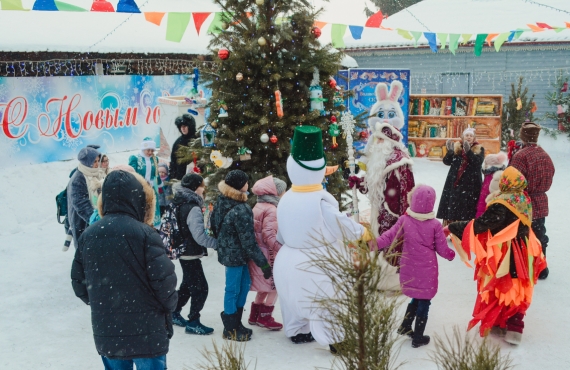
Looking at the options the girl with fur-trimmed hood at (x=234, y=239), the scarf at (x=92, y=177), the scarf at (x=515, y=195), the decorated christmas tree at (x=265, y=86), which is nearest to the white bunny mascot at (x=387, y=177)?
the decorated christmas tree at (x=265, y=86)

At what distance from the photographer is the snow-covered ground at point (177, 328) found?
4.64 m

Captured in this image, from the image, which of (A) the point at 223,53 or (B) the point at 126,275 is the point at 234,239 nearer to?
(B) the point at 126,275

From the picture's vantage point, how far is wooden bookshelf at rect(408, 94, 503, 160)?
14930 millimetres

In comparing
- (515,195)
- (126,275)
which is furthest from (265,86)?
(126,275)

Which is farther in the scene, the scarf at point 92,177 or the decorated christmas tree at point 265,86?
the decorated christmas tree at point 265,86

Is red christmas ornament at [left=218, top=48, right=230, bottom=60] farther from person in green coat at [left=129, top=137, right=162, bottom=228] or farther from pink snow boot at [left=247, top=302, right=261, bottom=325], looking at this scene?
pink snow boot at [left=247, top=302, right=261, bottom=325]

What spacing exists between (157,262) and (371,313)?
1700 millimetres

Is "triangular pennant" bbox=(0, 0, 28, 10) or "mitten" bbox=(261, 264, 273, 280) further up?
"triangular pennant" bbox=(0, 0, 28, 10)

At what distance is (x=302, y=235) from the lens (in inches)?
177

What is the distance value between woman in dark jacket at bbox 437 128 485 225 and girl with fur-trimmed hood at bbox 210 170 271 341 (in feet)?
11.8

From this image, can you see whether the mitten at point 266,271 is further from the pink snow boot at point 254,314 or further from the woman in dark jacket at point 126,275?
the woman in dark jacket at point 126,275

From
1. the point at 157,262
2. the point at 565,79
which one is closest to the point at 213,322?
the point at 157,262

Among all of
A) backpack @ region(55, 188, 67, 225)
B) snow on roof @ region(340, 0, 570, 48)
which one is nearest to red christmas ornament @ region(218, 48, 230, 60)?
backpack @ region(55, 188, 67, 225)

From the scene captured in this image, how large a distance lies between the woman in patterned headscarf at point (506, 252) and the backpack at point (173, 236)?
96.0 inches
